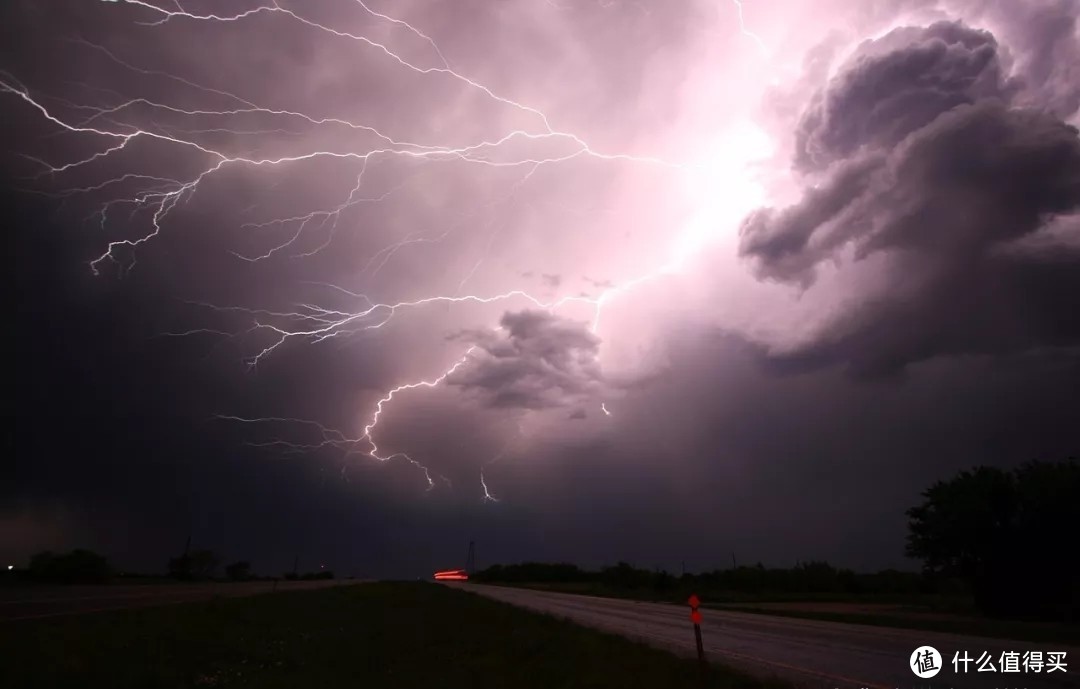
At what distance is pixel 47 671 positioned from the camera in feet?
34.0

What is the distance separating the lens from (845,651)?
14.9 metres

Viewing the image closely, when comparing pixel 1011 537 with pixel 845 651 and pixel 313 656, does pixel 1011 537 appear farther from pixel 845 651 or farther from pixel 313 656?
pixel 313 656

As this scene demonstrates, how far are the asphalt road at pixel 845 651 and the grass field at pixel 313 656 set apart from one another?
5.45 ft

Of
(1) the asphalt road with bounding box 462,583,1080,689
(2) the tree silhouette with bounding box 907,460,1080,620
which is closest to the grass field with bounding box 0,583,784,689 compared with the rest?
(1) the asphalt road with bounding box 462,583,1080,689

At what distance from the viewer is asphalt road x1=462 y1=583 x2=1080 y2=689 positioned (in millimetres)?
10484

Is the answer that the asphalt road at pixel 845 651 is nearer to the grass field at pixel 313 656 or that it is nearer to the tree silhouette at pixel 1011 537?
the grass field at pixel 313 656

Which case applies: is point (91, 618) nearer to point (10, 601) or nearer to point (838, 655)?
point (10, 601)

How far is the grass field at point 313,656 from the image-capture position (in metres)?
10.9

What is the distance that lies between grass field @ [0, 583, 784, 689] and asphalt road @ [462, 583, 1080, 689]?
166 centimetres

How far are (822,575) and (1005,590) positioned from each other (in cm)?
4249

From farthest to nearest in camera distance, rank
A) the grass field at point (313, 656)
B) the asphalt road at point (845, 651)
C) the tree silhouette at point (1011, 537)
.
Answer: the tree silhouette at point (1011, 537) < the grass field at point (313, 656) < the asphalt road at point (845, 651)

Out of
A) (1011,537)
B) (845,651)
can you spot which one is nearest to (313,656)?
(845,651)

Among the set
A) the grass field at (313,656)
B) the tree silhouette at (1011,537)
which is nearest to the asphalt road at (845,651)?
the grass field at (313,656)

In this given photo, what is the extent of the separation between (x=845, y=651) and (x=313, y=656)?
1204 centimetres
